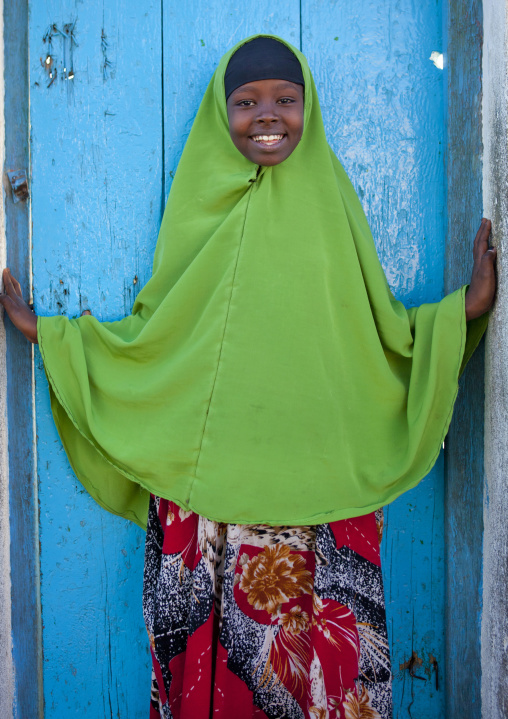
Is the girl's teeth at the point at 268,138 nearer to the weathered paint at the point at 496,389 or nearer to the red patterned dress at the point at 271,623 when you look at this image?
the weathered paint at the point at 496,389

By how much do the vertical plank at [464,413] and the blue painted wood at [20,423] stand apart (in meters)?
1.06

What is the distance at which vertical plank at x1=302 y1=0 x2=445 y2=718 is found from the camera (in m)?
1.57

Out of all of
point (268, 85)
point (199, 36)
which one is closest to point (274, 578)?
point (268, 85)

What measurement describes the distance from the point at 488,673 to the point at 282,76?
135cm

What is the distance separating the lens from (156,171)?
1602 mm

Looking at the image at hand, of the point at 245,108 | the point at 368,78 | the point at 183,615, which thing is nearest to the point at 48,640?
the point at 183,615

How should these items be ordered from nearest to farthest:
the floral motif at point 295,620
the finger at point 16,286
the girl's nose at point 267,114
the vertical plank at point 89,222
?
the girl's nose at point 267,114 → the floral motif at point 295,620 → the finger at point 16,286 → the vertical plank at point 89,222

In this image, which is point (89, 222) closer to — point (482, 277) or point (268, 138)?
point (268, 138)

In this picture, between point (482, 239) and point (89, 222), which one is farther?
point (89, 222)

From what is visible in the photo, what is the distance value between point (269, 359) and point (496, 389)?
484mm

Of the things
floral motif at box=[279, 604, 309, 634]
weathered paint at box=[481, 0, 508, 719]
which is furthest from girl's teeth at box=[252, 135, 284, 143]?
floral motif at box=[279, 604, 309, 634]

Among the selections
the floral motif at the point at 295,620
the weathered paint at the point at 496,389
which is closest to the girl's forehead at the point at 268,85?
the weathered paint at the point at 496,389

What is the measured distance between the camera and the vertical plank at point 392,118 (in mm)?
1571

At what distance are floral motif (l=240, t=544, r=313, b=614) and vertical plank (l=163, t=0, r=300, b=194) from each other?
39.6 inches
